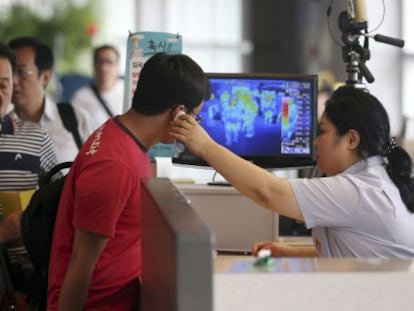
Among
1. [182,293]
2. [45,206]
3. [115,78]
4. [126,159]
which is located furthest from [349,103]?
[115,78]

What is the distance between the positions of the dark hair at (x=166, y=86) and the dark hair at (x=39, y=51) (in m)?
2.13

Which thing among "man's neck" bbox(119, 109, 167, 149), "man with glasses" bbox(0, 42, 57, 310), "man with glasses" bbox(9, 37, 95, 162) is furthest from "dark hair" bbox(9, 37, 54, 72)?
"man's neck" bbox(119, 109, 167, 149)

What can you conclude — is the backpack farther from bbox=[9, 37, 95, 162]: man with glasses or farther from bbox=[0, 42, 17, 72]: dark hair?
bbox=[9, 37, 95, 162]: man with glasses

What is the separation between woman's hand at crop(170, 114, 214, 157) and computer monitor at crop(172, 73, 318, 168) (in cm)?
93

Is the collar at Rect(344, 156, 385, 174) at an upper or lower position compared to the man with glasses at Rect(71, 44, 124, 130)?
lower

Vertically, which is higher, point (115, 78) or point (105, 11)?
point (105, 11)

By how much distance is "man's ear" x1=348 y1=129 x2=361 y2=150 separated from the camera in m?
2.37

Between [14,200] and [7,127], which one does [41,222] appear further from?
[7,127]

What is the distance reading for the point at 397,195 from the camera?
228 centimetres

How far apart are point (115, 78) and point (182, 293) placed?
18.6 feet

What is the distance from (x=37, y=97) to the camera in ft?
13.9

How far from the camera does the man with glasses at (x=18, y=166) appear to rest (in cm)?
291

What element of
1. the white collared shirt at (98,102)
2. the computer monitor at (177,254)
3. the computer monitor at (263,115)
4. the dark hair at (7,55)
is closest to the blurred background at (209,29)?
the white collared shirt at (98,102)

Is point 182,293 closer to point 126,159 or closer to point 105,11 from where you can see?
point 126,159
